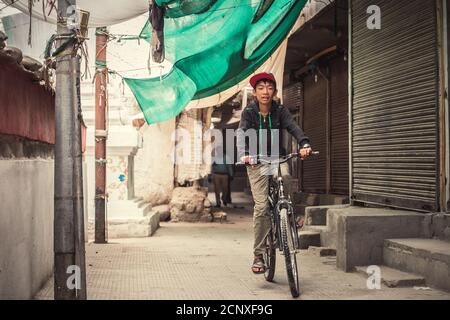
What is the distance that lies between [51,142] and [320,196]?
337 inches

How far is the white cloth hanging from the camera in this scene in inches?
248

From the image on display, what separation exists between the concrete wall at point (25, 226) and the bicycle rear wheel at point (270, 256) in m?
2.32

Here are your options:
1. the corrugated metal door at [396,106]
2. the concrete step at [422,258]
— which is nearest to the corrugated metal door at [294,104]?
the corrugated metal door at [396,106]

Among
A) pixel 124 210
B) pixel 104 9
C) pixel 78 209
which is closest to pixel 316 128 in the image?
pixel 124 210

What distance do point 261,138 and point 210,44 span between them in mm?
3243

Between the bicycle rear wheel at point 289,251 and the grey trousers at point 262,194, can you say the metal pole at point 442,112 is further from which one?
the bicycle rear wheel at point 289,251

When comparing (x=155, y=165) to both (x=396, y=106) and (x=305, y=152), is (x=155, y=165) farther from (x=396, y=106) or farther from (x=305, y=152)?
(x=305, y=152)

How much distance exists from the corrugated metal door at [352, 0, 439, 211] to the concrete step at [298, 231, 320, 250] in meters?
0.88

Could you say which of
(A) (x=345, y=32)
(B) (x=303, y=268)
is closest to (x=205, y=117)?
(A) (x=345, y=32)

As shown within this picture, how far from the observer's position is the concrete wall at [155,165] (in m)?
13.1

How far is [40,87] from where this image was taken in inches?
209

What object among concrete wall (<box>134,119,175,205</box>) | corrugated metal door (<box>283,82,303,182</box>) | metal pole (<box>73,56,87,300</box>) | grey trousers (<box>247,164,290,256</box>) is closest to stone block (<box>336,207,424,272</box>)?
grey trousers (<box>247,164,290,256</box>)
